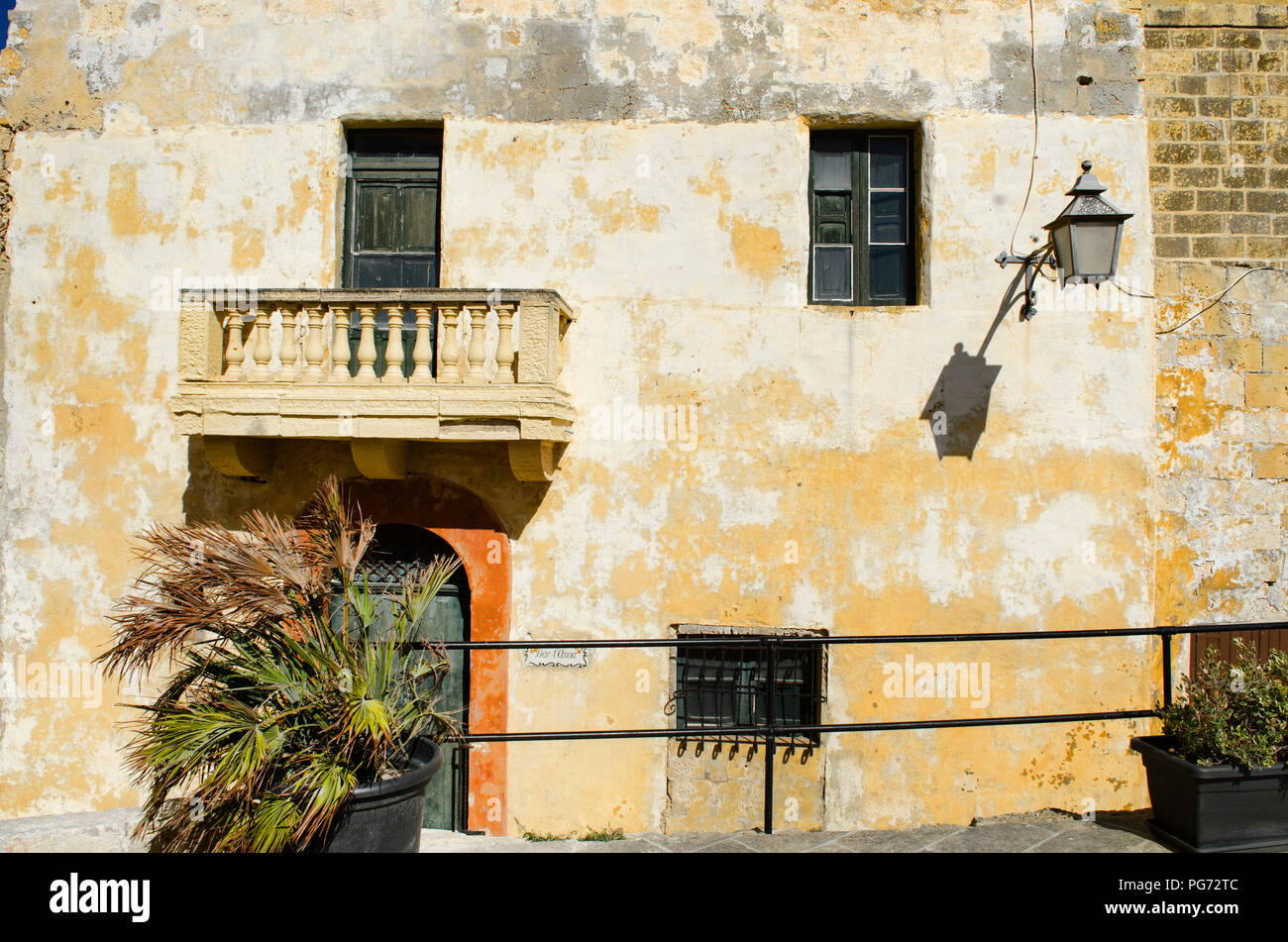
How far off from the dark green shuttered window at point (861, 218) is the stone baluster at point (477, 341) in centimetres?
274

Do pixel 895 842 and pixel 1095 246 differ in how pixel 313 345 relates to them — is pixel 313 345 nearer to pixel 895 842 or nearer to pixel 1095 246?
pixel 895 842

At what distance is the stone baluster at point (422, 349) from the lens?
6.68 meters

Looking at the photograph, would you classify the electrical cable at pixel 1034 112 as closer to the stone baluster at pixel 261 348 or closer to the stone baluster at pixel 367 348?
the stone baluster at pixel 367 348

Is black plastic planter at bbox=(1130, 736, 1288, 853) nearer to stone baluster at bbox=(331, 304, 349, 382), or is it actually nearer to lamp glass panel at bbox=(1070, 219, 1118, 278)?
lamp glass panel at bbox=(1070, 219, 1118, 278)

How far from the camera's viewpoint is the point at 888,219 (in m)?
7.68

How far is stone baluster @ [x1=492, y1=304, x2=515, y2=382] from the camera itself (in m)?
6.66

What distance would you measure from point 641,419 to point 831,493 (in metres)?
1.64

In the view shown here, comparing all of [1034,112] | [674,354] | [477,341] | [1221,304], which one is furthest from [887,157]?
[477,341]

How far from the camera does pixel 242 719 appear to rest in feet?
12.8

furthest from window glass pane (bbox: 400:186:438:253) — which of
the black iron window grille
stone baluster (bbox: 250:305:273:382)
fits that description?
the black iron window grille

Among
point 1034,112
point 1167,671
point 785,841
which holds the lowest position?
point 785,841

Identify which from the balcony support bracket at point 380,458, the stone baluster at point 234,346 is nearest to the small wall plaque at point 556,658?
the balcony support bracket at point 380,458

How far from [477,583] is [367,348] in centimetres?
204

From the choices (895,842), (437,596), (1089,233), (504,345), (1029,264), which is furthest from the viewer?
(437,596)
